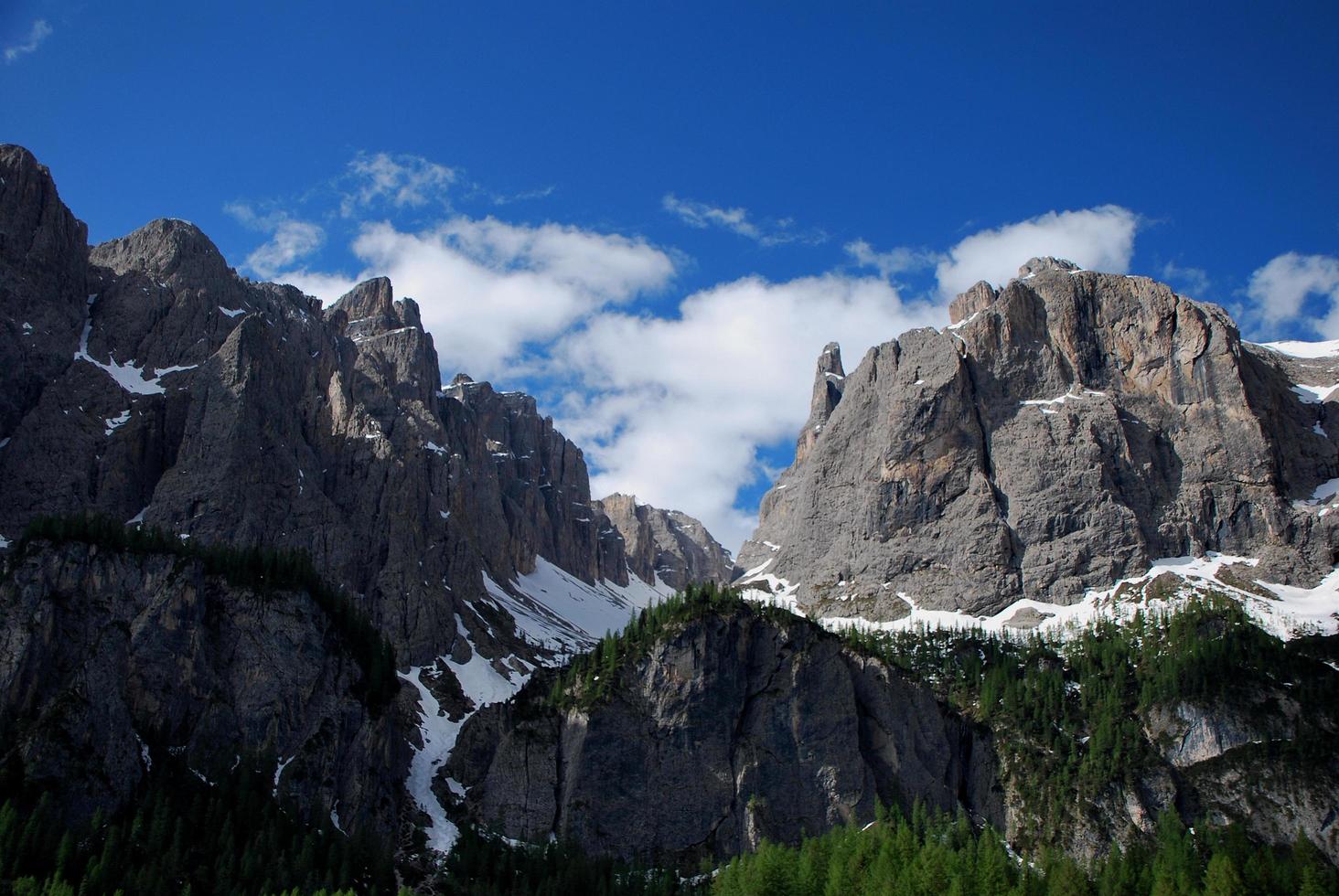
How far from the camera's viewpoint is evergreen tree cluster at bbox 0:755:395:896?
97.9 meters

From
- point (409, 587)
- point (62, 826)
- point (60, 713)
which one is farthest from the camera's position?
point (409, 587)

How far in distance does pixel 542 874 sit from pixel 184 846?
3334 centimetres

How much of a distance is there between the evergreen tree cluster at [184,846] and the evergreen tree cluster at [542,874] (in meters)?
7.42

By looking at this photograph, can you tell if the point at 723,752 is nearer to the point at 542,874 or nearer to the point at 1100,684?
the point at 542,874

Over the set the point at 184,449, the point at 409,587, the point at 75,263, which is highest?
the point at 75,263

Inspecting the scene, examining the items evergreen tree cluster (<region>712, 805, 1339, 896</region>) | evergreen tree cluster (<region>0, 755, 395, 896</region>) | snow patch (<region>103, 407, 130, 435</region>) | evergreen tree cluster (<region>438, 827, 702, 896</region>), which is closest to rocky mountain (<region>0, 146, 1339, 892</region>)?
evergreen tree cluster (<region>0, 755, 395, 896</region>)

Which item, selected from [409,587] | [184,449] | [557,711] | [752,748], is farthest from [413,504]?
[752,748]

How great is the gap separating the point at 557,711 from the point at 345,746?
24.5 meters

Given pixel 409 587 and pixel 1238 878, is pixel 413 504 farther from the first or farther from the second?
pixel 1238 878

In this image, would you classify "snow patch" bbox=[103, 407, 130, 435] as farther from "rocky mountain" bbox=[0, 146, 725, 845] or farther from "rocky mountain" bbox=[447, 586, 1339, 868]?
"rocky mountain" bbox=[447, 586, 1339, 868]

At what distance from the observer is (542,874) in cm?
11662

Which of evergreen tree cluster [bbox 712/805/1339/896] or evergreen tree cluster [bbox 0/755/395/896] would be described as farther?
evergreen tree cluster [bbox 0/755/395/896]

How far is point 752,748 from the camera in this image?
138500 mm

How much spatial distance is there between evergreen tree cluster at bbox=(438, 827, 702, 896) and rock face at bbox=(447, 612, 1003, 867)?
6467 millimetres
